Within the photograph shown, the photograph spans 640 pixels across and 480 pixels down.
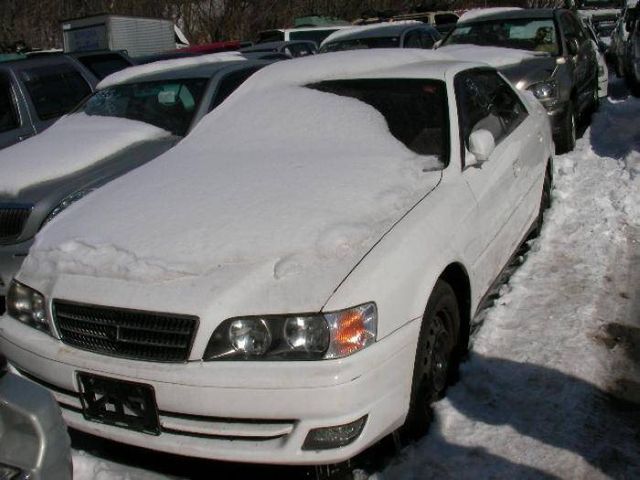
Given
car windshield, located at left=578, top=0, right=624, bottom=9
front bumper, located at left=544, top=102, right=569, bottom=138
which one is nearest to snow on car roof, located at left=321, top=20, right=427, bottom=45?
front bumper, located at left=544, top=102, right=569, bottom=138

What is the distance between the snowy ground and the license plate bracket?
36 cm

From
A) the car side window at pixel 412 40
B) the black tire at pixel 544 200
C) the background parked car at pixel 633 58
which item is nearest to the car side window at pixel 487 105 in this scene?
the black tire at pixel 544 200

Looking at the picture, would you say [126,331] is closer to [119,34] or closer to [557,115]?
[557,115]

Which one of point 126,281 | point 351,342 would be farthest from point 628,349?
point 126,281

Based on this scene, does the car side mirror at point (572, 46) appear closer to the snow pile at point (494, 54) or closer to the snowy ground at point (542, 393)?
the snow pile at point (494, 54)

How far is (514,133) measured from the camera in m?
4.88

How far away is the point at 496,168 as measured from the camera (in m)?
4.28

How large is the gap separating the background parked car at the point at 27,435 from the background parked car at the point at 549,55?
22.7ft

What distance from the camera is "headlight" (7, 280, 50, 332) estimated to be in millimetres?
3275

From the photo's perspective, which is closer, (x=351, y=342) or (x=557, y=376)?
(x=351, y=342)

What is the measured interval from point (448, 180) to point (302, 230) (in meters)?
0.94

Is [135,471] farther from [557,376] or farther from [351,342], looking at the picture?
[557,376]

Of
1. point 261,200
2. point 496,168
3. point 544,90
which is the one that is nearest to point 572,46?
point 544,90

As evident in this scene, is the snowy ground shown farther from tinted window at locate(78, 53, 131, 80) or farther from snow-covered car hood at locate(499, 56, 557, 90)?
tinted window at locate(78, 53, 131, 80)
